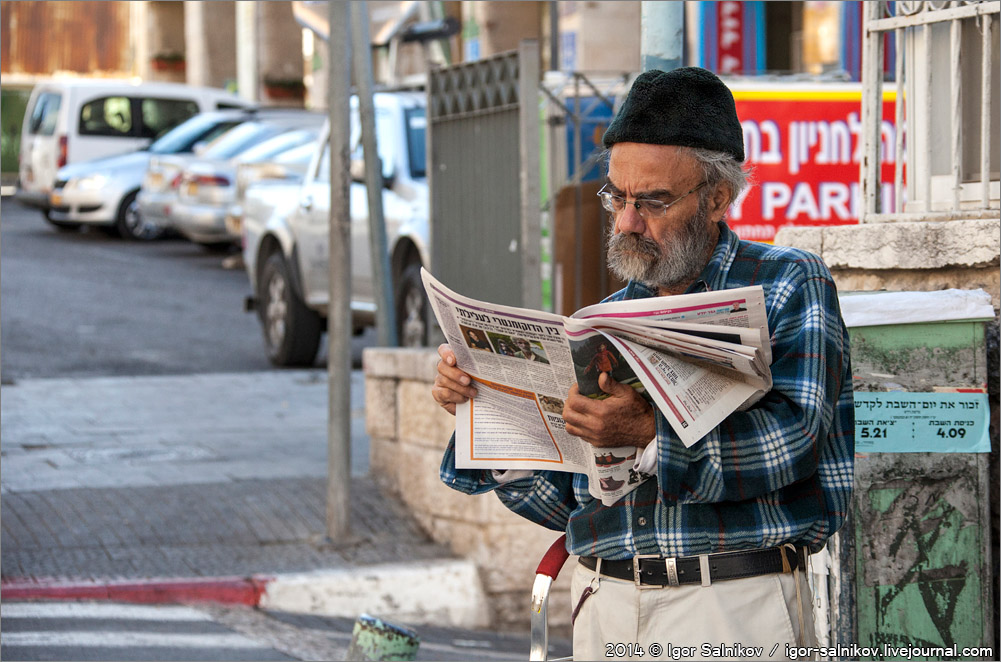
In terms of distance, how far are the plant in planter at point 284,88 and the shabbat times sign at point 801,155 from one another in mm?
24048

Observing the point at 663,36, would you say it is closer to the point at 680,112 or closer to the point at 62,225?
the point at 680,112

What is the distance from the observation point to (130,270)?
18.1 meters

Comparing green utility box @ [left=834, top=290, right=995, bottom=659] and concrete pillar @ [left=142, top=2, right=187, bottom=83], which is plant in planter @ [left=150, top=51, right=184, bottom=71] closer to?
concrete pillar @ [left=142, top=2, right=187, bottom=83]

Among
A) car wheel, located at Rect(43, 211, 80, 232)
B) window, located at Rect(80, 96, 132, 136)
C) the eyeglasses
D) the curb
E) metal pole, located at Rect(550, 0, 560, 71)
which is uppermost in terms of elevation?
metal pole, located at Rect(550, 0, 560, 71)

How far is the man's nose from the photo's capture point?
261 centimetres

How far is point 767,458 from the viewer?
7.91 feet

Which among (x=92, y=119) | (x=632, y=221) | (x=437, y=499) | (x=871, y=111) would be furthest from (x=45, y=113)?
(x=632, y=221)

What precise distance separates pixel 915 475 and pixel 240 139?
48.4 feet

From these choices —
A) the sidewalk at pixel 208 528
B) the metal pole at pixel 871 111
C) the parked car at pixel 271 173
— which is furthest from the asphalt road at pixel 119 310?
the metal pole at pixel 871 111

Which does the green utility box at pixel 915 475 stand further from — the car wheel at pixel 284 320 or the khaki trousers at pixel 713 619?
the car wheel at pixel 284 320

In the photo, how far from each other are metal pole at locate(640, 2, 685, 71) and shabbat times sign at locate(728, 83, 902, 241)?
276cm

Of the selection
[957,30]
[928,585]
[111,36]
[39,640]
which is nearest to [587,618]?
[928,585]

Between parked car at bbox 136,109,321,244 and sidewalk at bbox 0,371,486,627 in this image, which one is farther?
parked car at bbox 136,109,321,244

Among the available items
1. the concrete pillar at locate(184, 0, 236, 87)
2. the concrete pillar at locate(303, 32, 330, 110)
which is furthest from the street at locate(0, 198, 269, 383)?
the concrete pillar at locate(184, 0, 236, 87)
